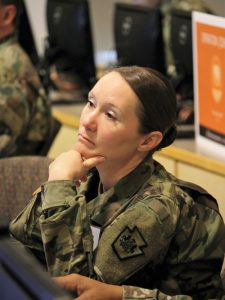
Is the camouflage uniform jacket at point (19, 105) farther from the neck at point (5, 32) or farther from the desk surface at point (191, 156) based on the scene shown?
the desk surface at point (191, 156)

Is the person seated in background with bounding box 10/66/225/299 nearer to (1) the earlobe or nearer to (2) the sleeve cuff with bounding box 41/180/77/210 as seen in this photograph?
(2) the sleeve cuff with bounding box 41/180/77/210

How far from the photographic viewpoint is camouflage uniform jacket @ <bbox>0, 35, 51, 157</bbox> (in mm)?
2455

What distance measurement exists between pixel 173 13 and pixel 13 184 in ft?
4.77

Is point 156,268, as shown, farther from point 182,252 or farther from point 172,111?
point 172,111

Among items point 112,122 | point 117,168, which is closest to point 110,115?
point 112,122

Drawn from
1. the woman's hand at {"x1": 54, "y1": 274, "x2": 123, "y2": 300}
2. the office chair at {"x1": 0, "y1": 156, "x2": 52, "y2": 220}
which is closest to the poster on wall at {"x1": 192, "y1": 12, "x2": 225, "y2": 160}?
the office chair at {"x1": 0, "y1": 156, "x2": 52, "y2": 220}

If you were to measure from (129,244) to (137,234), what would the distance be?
0.08 feet

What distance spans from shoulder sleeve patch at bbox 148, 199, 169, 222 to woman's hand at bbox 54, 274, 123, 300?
161 mm

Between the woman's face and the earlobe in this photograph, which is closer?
the woman's face

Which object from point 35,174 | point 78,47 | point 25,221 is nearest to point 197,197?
point 25,221

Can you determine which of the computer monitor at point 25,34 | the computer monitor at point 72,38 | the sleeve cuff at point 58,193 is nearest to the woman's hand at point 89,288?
the sleeve cuff at point 58,193

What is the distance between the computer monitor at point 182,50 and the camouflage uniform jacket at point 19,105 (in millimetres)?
744

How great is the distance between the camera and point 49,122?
2615 millimetres

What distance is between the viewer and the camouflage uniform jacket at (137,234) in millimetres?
1352
